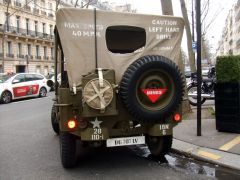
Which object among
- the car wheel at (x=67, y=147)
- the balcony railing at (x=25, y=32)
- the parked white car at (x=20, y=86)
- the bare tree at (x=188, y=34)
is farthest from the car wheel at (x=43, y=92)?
the balcony railing at (x=25, y=32)

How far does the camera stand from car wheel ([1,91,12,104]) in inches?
766

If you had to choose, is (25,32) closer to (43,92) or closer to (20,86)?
(43,92)

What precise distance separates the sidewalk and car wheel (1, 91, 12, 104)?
1257 cm

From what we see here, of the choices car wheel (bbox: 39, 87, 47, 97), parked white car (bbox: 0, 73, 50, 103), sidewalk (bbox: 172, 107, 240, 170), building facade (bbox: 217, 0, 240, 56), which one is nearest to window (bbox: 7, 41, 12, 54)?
car wheel (bbox: 39, 87, 47, 97)

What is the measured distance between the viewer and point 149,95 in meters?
5.84

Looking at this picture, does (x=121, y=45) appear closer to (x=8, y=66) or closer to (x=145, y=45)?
(x=145, y=45)

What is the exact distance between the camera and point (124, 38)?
7145mm

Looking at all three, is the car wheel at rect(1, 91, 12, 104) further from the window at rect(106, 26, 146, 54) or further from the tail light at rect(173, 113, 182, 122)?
the tail light at rect(173, 113, 182, 122)

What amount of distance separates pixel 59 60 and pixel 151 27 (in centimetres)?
178

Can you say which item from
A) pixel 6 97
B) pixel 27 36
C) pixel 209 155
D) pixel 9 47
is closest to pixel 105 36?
pixel 209 155

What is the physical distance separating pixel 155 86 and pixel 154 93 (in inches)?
4.3

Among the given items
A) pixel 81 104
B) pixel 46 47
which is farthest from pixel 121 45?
pixel 46 47

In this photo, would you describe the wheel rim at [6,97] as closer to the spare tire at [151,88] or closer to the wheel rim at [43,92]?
the wheel rim at [43,92]

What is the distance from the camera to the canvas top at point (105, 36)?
19.5 ft
